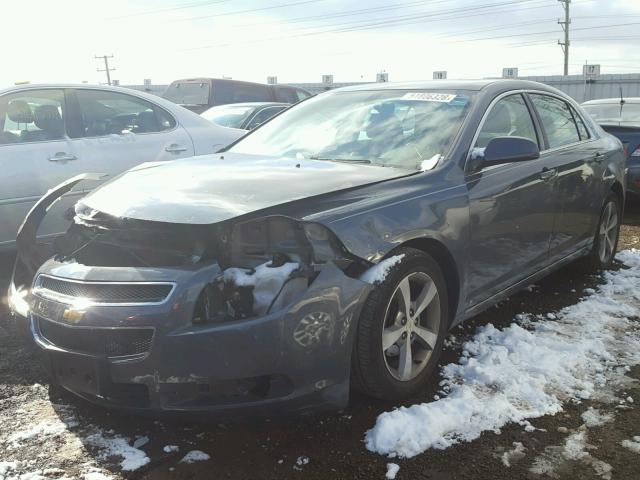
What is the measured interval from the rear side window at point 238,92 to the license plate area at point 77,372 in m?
10.6

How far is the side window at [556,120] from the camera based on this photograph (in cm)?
423

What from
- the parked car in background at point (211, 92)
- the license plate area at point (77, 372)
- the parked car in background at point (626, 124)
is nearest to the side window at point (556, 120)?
the parked car in background at point (626, 124)

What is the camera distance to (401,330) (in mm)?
2809

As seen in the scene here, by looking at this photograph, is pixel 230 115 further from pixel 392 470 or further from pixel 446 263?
pixel 392 470

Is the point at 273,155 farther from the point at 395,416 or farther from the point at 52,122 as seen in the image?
the point at 52,122

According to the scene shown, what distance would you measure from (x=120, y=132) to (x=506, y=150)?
11.3 feet

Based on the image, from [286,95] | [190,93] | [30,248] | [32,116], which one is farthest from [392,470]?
[286,95]

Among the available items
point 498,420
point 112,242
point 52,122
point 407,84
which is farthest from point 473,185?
point 52,122

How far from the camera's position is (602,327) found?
383 cm

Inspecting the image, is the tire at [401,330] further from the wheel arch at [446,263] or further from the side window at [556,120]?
the side window at [556,120]

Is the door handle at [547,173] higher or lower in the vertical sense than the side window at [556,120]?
lower

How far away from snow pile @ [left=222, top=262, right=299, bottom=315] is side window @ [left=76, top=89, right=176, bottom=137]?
333cm

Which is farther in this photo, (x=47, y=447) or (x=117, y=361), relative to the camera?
(x=47, y=447)

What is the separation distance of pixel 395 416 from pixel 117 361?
1204 mm
